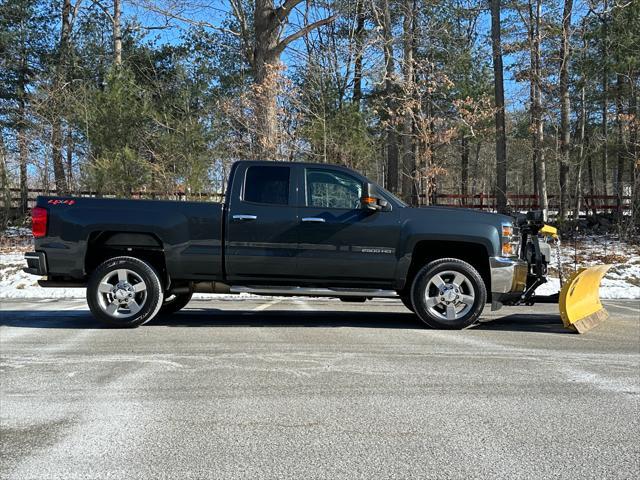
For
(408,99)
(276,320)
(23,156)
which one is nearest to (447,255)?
(276,320)

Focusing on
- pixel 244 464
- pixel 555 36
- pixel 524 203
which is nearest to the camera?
pixel 244 464

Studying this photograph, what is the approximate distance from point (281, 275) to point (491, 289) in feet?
8.32

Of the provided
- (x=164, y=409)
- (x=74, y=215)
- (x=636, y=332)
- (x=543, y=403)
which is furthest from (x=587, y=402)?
(x=74, y=215)

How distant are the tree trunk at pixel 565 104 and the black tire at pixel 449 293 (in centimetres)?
1784

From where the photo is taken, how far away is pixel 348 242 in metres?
6.83

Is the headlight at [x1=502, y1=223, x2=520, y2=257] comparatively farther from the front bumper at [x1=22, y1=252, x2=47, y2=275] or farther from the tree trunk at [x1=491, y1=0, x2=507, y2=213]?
the tree trunk at [x1=491, y1=0, x2=507, y2=213]

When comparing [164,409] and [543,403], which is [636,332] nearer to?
[543,403]

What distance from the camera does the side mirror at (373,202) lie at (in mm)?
6727

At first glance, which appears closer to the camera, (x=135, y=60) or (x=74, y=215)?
(x=74, y=215)

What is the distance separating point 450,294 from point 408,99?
1430cm

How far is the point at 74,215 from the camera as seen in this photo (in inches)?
269

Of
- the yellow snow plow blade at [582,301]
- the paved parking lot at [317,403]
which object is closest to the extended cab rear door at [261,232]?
the paved parking lot at [317,403]

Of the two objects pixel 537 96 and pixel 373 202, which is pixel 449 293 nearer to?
pixel 373 202

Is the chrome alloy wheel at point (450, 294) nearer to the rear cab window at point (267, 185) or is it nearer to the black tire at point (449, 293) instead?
the black tire at point (449, 293)
